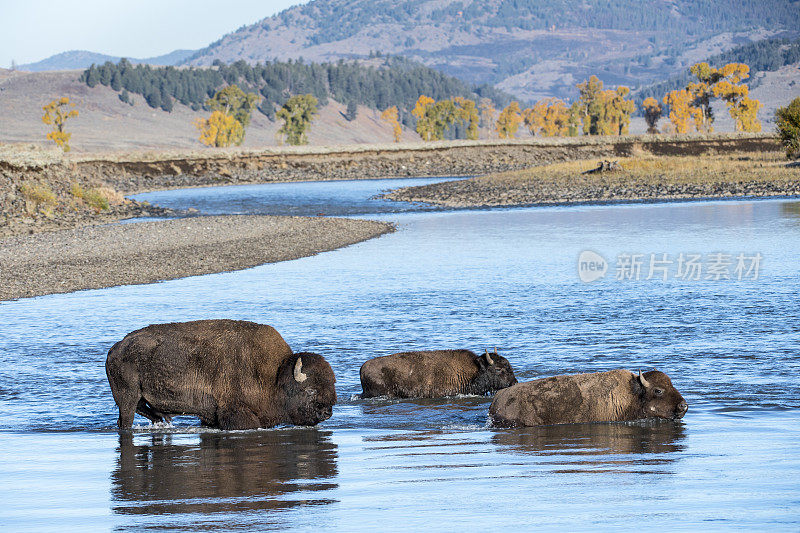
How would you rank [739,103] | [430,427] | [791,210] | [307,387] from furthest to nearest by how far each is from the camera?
[739,103]
[791,210]
[430,427]
[307,387]

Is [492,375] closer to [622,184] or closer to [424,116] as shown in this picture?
[622,184]

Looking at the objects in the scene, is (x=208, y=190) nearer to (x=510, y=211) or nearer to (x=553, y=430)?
(x=510, y=211)

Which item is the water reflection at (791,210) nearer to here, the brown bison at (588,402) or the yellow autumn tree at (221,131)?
the brown bison at (588,402)

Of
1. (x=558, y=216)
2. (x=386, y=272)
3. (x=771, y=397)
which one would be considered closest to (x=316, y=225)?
(x=558, y=216)

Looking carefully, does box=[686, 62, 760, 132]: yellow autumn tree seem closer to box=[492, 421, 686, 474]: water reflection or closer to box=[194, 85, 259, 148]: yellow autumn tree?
box=[194, 85, 259, 148]: yellow autumn tree

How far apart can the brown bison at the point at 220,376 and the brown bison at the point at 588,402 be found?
2162mm

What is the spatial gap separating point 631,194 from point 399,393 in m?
51.8

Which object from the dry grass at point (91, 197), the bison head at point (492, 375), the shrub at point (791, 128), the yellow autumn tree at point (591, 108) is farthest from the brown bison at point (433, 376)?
the yellow autumn tree at point (591, 108)

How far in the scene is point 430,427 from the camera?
12.5 meters

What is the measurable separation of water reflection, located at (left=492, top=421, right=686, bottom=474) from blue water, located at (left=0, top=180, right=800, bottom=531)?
0.15 ft

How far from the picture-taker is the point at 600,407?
12.2 meters

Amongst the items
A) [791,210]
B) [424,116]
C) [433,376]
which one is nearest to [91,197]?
[791,210]

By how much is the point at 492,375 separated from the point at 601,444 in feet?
10.3

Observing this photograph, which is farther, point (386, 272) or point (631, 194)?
point (631, 194)
